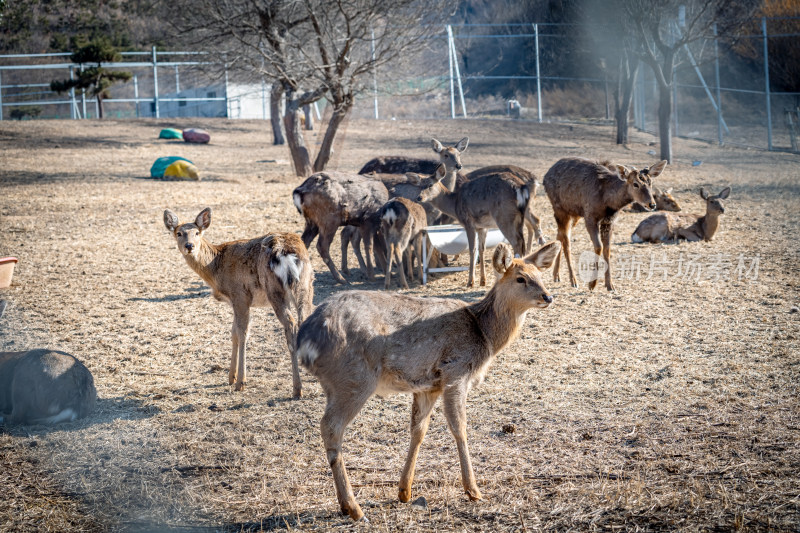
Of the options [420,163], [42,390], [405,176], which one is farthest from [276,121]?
[42,390]

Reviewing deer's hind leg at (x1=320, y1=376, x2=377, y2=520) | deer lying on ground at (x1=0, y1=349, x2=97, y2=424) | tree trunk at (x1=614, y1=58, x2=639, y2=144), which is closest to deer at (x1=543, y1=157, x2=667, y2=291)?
deer's hind leg at (x1=320, y1=376, x2=377, y2=520)

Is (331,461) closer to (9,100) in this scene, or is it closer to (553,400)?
(553,400)

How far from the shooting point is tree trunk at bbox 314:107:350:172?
17.6m

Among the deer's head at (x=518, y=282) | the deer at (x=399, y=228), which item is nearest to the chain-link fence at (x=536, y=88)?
the deer at (x=399, y=228)

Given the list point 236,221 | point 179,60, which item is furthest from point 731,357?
point 179,60

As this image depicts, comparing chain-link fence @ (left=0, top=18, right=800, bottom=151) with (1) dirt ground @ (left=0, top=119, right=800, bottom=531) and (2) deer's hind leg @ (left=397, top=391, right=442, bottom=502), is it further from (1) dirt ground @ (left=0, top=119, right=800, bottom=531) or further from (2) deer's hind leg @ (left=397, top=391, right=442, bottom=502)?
(2) deer's hind leg @ (left=397, top=391, right=442, bottom=502)

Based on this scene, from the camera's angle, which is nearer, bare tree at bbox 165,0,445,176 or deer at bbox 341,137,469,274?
deer at bbox 341,137,469,274

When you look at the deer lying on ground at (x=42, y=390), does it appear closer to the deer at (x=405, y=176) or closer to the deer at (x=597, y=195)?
the deer at (x=405, y=176)

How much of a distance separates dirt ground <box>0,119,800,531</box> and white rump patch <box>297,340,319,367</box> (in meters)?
0.94

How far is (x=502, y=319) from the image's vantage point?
533 centimetres

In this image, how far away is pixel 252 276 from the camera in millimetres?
7207

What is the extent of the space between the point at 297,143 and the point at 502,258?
588 inches

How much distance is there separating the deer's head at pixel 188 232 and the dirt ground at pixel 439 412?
3.88 feet

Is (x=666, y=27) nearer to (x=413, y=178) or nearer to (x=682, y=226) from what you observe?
(x=682, y=226)
